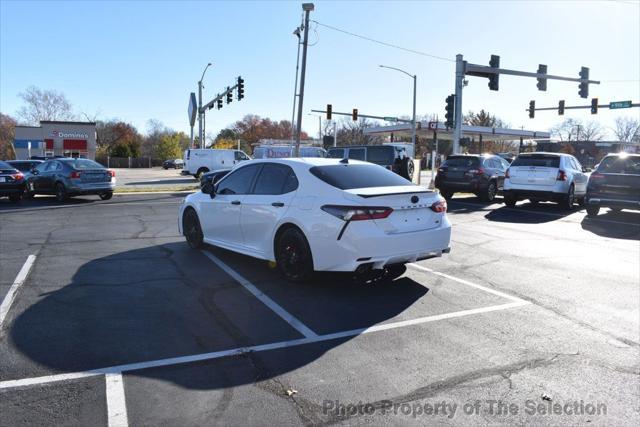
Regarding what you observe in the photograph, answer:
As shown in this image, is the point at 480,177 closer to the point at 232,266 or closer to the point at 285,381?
the point at 232,266

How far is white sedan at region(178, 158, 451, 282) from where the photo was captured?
5.64m

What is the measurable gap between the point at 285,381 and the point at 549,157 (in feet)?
46.6

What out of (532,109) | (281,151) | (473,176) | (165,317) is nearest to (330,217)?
(165,317)

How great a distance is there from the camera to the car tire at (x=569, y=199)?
15321 mm

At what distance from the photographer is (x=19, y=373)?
12.3ft

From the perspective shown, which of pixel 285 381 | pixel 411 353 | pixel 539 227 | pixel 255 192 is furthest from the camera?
pixel 539 227

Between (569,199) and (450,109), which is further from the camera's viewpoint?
(450,109)

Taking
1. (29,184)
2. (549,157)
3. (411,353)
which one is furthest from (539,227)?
(29,184)

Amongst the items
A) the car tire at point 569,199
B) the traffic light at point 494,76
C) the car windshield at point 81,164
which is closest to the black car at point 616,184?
the car tire at point 569,199

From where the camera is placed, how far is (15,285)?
20.3 ft

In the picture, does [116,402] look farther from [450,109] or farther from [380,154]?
[450,109]

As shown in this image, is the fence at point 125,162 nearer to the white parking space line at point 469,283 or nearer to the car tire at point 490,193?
the car tire at point 490,193

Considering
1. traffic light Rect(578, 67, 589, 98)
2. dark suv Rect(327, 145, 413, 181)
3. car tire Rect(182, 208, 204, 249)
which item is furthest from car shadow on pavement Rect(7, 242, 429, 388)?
traffic light Rect(578, 67, 589, 98)

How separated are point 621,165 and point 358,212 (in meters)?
10.7
